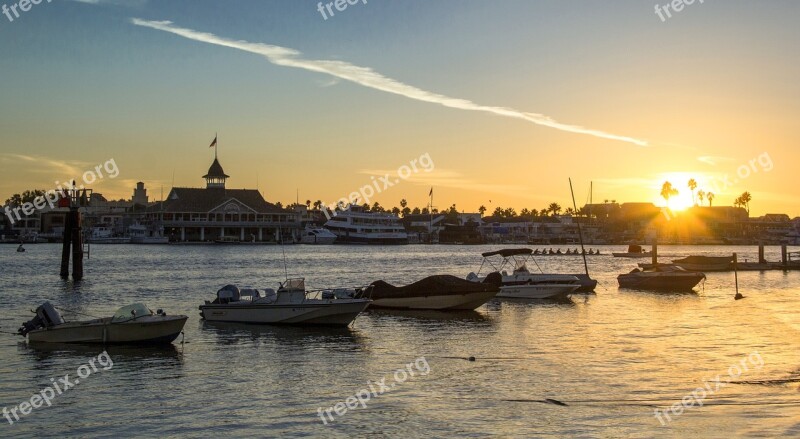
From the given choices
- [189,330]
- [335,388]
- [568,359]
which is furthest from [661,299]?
[335,388]

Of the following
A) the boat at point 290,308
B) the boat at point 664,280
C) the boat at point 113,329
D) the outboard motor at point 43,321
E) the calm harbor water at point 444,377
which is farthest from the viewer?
the boat at point 664,280

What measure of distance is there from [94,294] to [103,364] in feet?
109

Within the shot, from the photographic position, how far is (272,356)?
2842cm

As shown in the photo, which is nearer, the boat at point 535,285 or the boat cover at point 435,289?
the boat cover at point 435,289

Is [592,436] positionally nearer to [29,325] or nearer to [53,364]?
[53,364]

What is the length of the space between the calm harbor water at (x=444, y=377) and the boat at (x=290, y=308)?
2.02 feet

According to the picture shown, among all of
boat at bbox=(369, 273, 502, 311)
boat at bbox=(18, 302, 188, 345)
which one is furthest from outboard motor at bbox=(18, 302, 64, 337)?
boat at bbox=(369, 273, 502, 311)

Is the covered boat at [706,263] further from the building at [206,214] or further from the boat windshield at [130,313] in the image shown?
the building at [206,214]

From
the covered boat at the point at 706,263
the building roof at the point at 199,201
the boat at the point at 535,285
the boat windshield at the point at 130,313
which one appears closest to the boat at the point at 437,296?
the boat at the point at 535,285

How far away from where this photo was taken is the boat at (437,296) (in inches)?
1715

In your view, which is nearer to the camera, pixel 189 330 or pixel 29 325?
pixel 29 325

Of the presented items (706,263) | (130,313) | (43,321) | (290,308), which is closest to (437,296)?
(290,308)

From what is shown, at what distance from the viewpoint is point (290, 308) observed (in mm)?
35625

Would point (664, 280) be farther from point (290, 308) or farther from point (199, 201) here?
point (199, 201)
